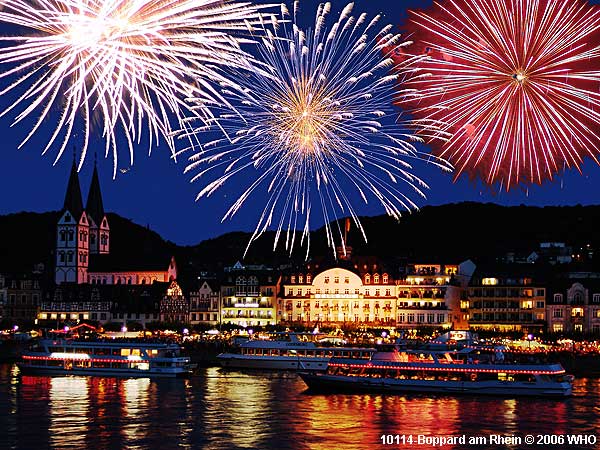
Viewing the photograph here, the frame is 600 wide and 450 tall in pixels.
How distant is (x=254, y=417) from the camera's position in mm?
54875

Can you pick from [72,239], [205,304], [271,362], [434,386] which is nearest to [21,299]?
[72,239]

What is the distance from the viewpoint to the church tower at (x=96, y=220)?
569 ft

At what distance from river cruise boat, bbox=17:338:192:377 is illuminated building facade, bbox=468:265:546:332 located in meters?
47.9

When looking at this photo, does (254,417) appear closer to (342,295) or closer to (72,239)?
(342,295)

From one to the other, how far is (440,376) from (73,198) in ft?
350

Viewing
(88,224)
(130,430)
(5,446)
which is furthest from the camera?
(88,224)

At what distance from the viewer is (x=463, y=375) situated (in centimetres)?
7231

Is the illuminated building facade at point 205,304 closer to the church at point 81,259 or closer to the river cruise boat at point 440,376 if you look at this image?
the church at point 81,259

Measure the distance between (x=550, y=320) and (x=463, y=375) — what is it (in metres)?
48.9

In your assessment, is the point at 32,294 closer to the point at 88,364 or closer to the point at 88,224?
the point at 88,224

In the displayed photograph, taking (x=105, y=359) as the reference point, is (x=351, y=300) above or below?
above

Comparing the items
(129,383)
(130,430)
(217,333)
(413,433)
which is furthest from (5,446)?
(217,333)

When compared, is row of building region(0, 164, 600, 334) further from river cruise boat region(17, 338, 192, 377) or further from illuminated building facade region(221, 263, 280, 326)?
river cruise boat region(17, 338, 192, 377)

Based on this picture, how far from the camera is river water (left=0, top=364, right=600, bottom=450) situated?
46.8 meters
